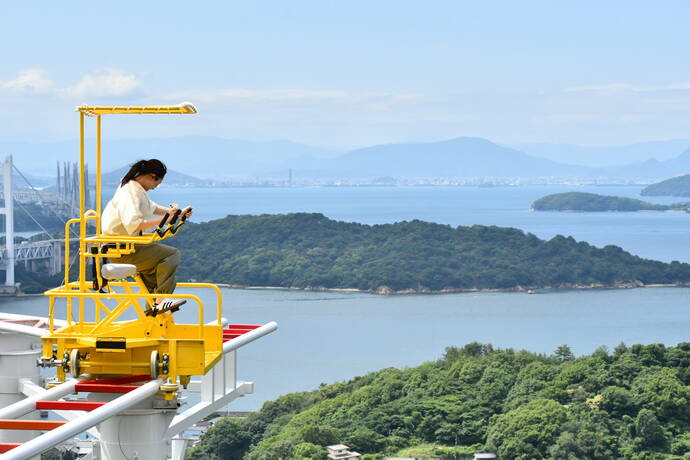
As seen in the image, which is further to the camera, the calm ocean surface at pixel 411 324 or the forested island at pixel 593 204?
the forested island at pixel 593 204

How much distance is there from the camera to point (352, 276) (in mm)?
91188

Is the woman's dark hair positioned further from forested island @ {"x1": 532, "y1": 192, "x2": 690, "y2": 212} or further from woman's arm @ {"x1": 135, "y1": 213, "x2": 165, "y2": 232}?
forested island @ {"x1": 532, "y1": 192, "x2": 690, "y2": 212}

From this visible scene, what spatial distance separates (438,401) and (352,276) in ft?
202

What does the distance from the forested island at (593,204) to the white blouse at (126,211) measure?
161 m

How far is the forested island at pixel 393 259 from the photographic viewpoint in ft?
297

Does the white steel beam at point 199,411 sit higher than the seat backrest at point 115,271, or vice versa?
the seat backrest at point 115,271

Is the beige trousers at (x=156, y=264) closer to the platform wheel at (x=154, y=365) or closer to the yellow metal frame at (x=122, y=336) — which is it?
the yellow metal frame at (x=122, y=336)

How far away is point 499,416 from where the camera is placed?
Result: 2814 cm

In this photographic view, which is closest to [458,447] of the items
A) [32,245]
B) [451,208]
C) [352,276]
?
[32,245]

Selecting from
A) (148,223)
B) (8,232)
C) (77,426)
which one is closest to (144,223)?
(148,223)

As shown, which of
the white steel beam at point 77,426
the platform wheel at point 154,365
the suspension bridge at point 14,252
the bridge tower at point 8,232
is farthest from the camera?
the suspension bridge at point 14,252

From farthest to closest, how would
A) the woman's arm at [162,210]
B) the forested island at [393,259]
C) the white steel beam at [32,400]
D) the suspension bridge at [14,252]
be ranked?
the forested island at [393,259], the suspension bridge at [14,252], the woman's arm at [162,210], the white steel beam at [32,400]

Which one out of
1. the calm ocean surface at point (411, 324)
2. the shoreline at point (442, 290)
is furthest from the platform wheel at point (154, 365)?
the shoreline at point (442, 290)

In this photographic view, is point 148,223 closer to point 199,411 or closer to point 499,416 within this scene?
point 199,411
